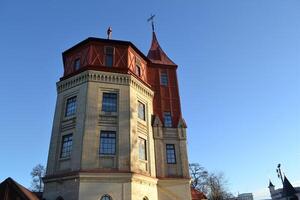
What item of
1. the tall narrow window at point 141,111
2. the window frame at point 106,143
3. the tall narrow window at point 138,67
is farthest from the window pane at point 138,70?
the window frame at point 106,143

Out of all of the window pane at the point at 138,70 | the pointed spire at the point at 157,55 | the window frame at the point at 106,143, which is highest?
the pointed spire at the point at 157,55

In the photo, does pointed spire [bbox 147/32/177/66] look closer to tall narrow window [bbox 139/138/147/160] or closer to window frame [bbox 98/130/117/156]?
tall narrow window [bbox 139/138/147/160]

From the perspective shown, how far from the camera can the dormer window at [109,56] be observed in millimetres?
21875

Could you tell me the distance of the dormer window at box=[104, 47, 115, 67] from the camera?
71.8 ft

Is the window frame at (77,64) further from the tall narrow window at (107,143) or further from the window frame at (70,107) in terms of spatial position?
the tall narrow window at (107,143)

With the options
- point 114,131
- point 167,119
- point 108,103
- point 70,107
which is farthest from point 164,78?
point 70,107

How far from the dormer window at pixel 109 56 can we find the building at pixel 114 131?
0.28 ft

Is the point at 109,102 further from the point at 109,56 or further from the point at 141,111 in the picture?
the point at 109,56

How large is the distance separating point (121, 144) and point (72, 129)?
3918 millimetres

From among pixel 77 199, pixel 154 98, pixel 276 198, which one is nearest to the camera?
pixel 77 199

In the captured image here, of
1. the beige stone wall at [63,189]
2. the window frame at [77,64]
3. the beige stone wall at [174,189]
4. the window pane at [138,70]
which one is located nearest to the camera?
the beige stone wall at [63,189]

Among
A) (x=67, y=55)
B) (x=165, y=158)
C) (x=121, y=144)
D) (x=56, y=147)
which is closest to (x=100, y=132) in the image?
(x=121, y=144)

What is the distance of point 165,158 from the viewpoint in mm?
22328

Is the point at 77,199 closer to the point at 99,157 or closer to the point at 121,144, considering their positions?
the point at 99,157
